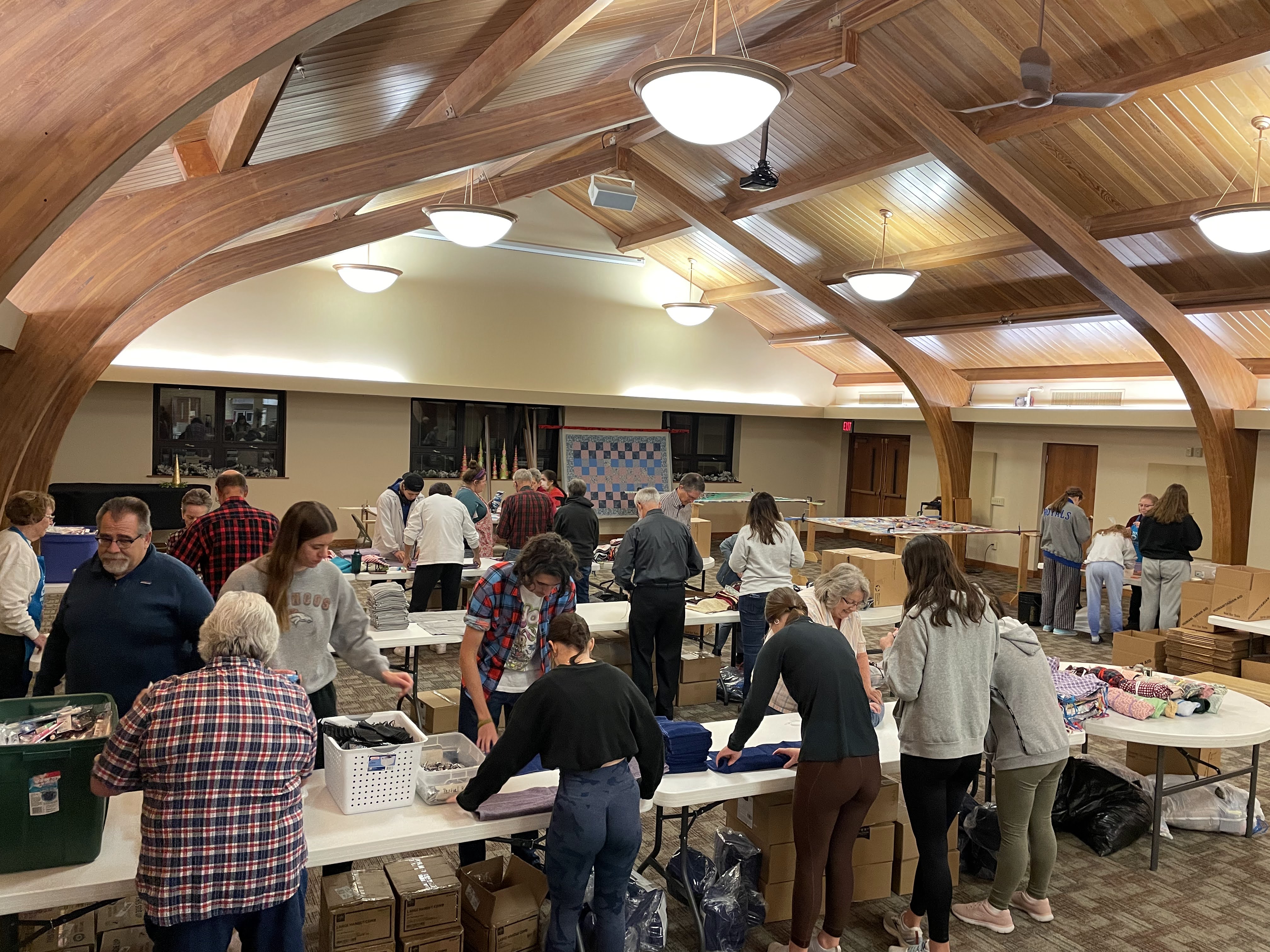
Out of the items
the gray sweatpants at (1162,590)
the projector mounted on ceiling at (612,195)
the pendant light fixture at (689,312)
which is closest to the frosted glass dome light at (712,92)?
the projector mounted on ceiling at (612,195)

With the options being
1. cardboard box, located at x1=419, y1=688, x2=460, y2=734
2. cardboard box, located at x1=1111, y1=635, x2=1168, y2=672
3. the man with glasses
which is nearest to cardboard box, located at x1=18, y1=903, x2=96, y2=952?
the man with glasses

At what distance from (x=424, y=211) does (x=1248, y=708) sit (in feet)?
21.2

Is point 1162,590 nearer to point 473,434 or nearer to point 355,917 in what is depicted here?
point 355,917

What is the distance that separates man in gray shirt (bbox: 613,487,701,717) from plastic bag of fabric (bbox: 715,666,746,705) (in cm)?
58

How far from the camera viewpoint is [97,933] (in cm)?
313

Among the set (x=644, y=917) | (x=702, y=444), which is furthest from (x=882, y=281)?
(x=702, y=444)

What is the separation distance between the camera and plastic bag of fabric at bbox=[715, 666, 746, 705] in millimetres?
6574

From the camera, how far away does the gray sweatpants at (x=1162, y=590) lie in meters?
8.73

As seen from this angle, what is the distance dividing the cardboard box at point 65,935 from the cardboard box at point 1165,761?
4912 mm

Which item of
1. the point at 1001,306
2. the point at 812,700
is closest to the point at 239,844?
the point at 812,700

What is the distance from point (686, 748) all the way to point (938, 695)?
37.2 inches

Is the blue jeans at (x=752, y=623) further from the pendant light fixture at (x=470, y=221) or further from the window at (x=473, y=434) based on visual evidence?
the window at (x=473, y=434)

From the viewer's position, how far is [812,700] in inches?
127

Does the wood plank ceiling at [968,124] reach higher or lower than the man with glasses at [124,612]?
higher
